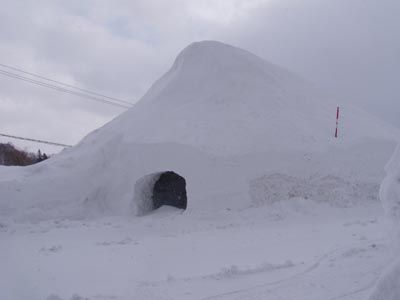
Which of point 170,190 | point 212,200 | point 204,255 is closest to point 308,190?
point 212,200

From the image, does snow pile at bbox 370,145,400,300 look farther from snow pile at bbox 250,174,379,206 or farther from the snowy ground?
snow pile at bbox 250,174,379,206

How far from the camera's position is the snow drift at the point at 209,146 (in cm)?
1074

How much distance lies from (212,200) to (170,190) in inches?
128

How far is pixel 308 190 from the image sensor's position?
1045cm

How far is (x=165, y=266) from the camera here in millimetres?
6637

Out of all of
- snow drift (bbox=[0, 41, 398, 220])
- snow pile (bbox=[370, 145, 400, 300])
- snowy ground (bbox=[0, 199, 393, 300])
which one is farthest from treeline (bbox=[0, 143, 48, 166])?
snow pile (bbox=[370, 145, 400, 300])

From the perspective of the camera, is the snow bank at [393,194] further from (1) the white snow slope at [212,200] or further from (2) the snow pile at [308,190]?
(2) the snow pile at [308,190]

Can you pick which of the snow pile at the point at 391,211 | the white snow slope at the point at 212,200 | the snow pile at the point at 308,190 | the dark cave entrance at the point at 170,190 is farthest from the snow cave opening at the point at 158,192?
the snow pile at the point at 391,211

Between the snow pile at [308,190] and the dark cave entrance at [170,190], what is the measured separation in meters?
3.29

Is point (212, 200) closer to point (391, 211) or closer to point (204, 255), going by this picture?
point (204, 255)

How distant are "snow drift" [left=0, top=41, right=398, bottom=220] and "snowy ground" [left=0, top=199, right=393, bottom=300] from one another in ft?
2.87

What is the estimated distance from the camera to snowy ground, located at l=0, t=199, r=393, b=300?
522cm

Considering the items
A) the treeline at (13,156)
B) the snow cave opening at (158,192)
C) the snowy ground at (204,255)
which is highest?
the treeline at (13,156)

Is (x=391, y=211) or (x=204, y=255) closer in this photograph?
(x=391, y=211)
